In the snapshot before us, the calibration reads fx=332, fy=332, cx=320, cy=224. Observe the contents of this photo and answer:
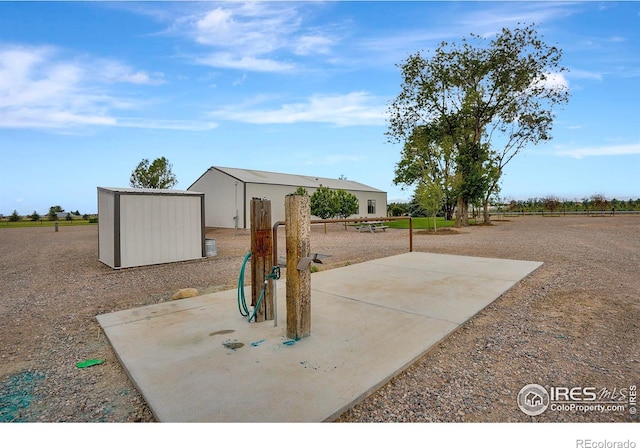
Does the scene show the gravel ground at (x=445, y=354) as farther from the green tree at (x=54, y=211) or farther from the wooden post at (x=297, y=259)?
the green tree at (x=54, y=211)

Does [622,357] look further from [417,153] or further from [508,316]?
[417,153]

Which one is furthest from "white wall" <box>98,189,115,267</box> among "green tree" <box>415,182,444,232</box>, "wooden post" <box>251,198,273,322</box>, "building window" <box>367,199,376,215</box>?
"building window" <box>367,199,376,215</box>

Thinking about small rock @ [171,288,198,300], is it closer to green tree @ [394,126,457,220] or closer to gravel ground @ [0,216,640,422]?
gravel ground @ [0,216,640,422]

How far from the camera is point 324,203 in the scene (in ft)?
67.5

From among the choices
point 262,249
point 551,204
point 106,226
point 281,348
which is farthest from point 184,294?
point 551,204

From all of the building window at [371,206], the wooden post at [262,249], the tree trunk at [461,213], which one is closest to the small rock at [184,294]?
the wooden post at [262,249]

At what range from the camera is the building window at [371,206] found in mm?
29041

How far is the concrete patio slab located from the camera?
6.42ft

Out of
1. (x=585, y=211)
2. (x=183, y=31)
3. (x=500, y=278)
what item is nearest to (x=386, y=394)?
(x=500, y=278)

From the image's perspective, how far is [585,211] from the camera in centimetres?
3591

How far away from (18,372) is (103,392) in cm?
92

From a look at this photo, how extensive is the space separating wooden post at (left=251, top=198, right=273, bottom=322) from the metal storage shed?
518 cm

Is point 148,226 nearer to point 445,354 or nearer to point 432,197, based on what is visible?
point 445,354

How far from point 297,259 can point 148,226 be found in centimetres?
606
